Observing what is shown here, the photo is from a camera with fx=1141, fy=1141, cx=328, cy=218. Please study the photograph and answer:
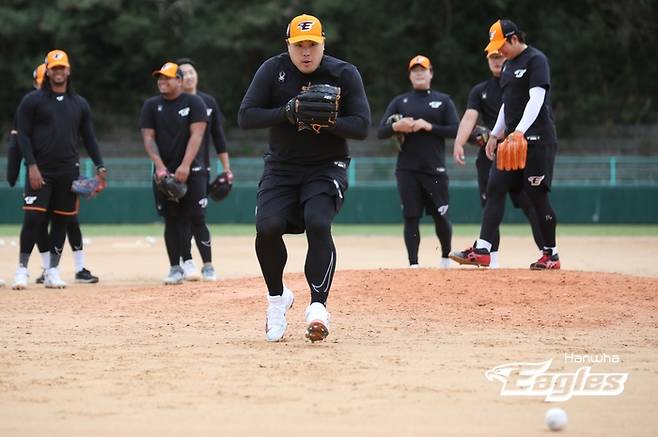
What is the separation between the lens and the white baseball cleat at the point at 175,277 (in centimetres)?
1231

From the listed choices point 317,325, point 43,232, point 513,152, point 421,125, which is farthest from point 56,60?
point 317,325

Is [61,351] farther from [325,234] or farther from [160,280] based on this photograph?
[160,280]

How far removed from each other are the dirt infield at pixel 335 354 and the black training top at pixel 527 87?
1.32 m

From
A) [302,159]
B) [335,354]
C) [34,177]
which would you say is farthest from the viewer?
[34,177]

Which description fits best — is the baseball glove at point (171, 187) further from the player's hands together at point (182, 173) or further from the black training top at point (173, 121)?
the black training top at point (173, 121)

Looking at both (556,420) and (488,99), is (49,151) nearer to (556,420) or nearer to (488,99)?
(488,99)

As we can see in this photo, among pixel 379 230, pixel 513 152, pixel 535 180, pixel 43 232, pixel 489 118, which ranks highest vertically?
pixel 489 118

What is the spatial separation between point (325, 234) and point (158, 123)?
5.38 meters

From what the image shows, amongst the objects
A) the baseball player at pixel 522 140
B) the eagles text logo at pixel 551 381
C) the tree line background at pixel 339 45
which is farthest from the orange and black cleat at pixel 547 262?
the tree line background at pixel 339 45

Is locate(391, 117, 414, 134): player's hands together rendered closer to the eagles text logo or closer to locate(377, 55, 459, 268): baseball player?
locate(377, 55, 459, 268): baseball player

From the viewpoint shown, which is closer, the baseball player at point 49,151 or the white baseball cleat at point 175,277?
the baseball player at point 49,151

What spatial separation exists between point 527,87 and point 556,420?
5.89 m

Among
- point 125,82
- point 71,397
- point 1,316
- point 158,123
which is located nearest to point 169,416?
point 71,397

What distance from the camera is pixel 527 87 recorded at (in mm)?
10609
